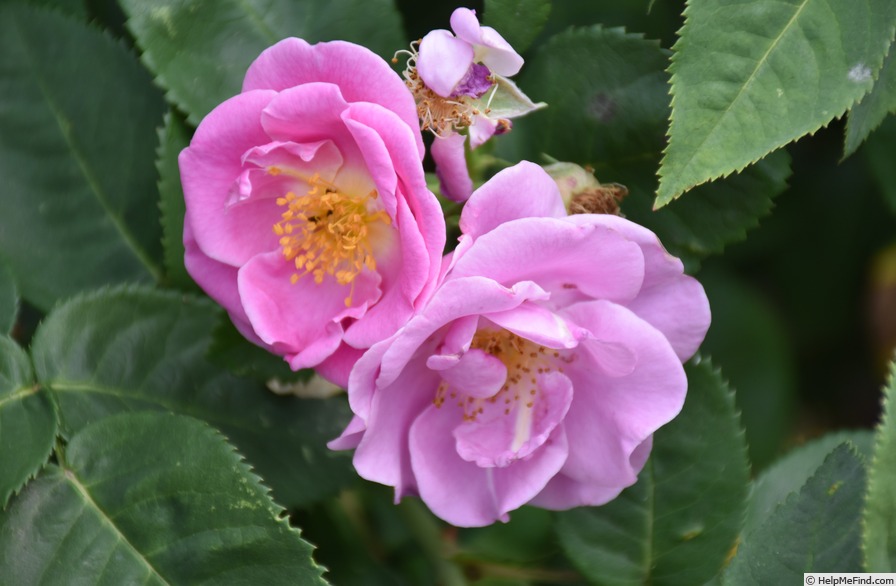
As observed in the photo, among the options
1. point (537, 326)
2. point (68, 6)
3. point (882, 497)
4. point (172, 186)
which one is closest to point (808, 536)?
point (882, 497)

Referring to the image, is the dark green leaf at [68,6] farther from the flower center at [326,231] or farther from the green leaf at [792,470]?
the green leaf at [792,470]

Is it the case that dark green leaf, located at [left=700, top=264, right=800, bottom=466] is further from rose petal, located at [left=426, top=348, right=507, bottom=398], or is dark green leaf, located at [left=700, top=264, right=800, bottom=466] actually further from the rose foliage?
Result: rose petal, located at [left=426, top=348, right=507, bottom=398]

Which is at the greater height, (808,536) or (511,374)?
(511,374)

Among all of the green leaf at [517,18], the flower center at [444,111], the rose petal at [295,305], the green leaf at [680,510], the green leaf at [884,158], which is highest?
the green leaf at [517,18]

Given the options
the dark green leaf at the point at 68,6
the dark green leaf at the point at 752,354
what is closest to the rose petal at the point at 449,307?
the dark green leaf at the point at 68,6

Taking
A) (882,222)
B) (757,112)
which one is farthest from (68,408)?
(882,222)

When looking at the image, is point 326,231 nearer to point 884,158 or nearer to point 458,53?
point 458,53
